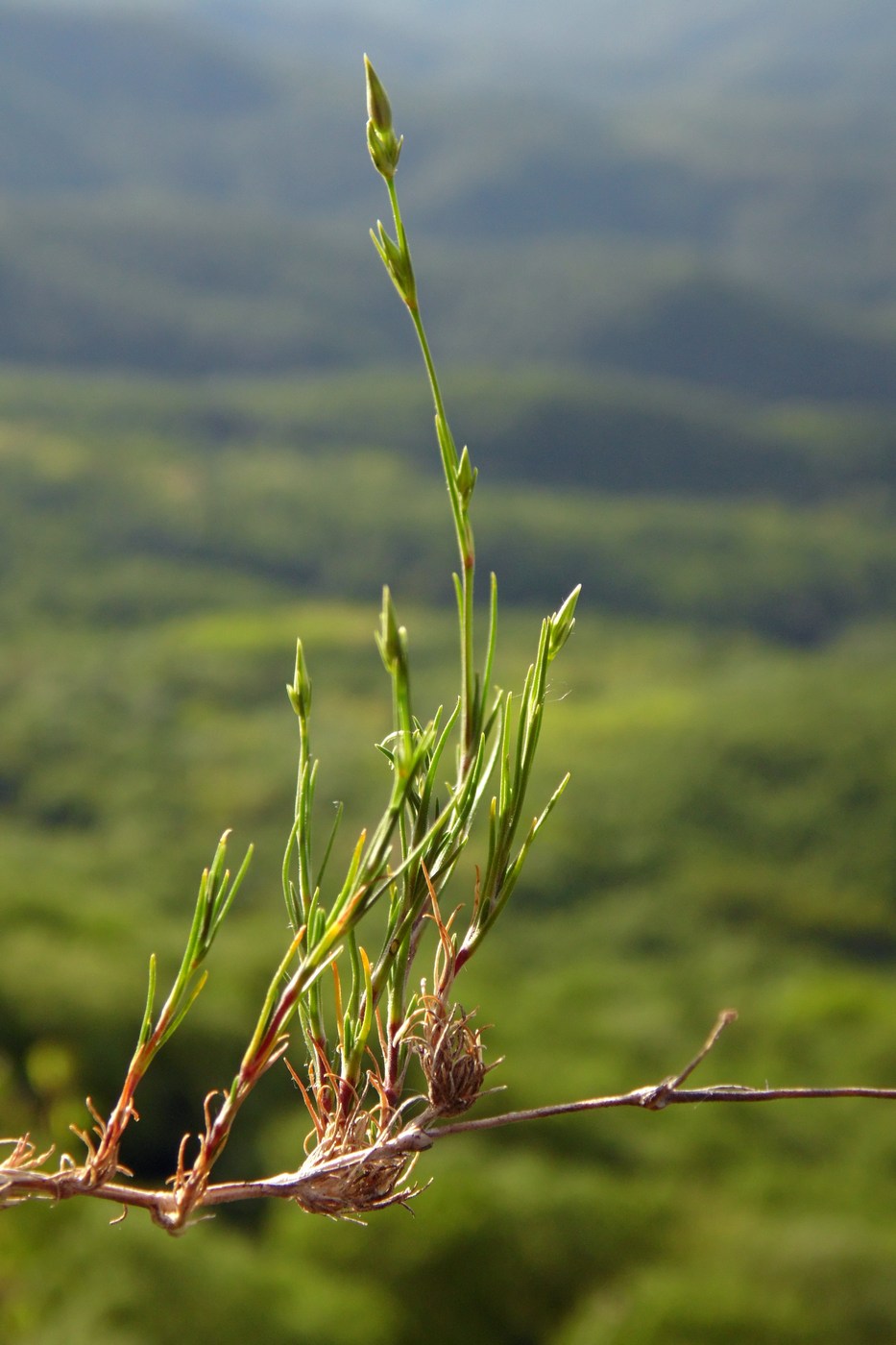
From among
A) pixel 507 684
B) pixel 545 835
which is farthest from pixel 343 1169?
pixel 507 684

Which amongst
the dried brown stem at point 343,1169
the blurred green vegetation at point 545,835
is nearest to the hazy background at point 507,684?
the blurred green vegetation at point 545,835

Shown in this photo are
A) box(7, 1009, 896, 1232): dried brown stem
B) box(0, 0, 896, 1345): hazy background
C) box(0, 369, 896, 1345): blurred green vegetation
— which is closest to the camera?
box(7, 1009, 896, 1232): dried brown stem

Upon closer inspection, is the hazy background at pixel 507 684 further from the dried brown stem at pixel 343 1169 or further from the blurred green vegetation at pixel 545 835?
the dried brown stem at pixel 343 1169

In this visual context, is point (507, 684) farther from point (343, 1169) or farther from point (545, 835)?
point (343, 1169)

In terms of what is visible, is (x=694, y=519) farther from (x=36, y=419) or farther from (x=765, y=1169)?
(x=765, y=1169)

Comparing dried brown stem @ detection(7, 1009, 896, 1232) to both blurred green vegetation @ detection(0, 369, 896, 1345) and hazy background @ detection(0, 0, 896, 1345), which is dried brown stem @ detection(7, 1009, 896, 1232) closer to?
blurred green vegetation @ detection(0, 369, 896, 1345)

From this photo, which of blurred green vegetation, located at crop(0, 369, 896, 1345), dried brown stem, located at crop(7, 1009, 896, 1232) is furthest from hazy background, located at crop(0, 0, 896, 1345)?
dried brown stem, located at crop(7, 1009, 896, 1232)
